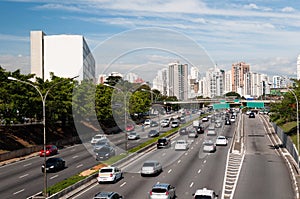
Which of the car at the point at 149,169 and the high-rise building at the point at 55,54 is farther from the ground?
the high-rise building at the point at 55,54

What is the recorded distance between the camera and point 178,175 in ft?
129

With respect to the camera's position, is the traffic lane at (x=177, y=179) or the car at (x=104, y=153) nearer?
the traffic lane at (x=177, y=179)

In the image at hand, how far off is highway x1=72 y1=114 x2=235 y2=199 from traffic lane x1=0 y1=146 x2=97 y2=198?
4.39 meters

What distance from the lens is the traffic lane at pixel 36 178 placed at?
3193 centimetres

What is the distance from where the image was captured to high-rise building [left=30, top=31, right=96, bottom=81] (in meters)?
134

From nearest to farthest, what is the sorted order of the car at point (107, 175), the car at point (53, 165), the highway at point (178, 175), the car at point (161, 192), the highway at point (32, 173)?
the car at point (161, 192)
the highway at point (178, 175)
the highway at point (32, 173)
the car at point (107, 175)
the car at point (53, 165)

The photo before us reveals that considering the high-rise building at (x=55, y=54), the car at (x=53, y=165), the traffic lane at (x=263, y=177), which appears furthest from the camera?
the high-rise building at (x=55, y=54)

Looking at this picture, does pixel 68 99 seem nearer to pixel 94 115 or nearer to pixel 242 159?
pixel 94 115

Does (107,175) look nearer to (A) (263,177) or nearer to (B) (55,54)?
(A) (263,177)

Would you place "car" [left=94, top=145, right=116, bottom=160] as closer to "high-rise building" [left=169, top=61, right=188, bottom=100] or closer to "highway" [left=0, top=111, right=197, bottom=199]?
"highway" [left=0, top=111, right=197, bottom=199]

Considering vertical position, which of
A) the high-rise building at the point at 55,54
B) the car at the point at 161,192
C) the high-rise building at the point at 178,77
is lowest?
the car at the point at 161,192

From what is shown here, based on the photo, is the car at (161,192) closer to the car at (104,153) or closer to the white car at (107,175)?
the white car at (107,175)

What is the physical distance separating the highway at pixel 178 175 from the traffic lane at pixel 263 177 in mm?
2148

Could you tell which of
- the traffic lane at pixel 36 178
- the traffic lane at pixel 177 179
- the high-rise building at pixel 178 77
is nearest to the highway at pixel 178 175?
the traffic lane at pixel 177 179
